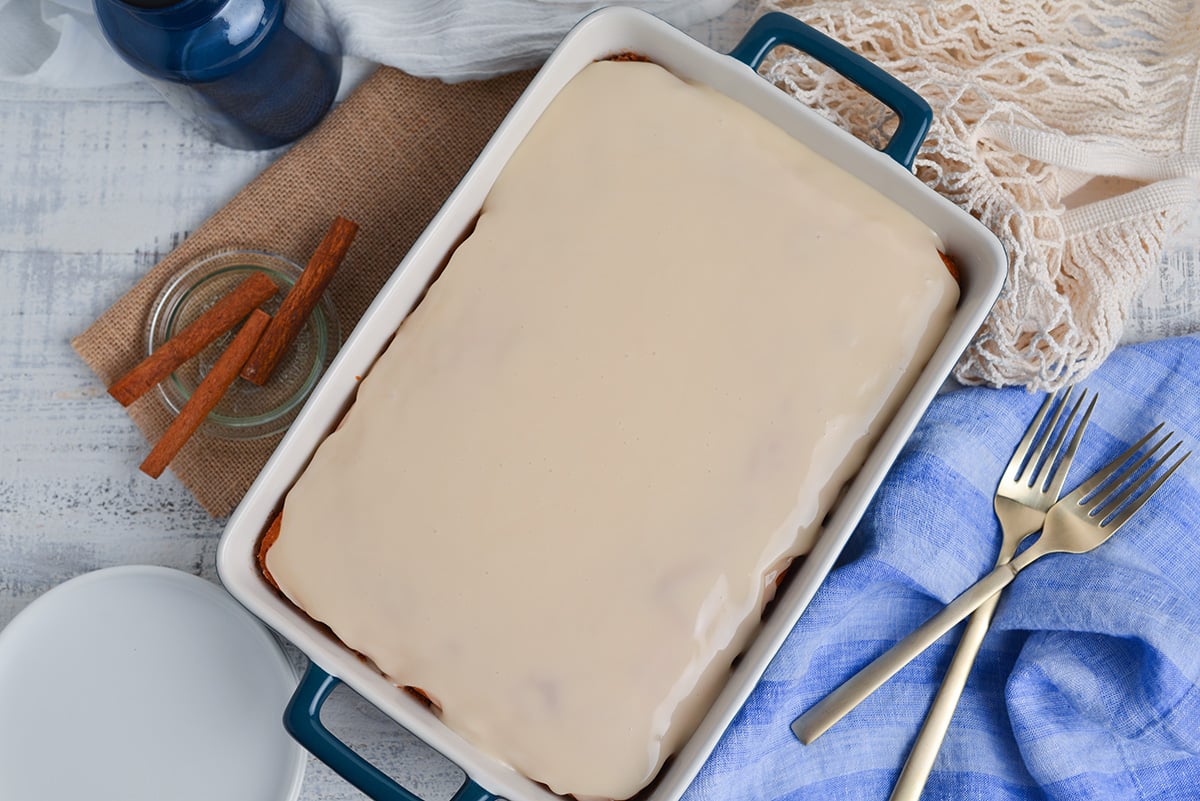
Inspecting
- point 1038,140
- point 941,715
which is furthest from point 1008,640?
point 1038,140

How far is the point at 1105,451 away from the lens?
0.99m

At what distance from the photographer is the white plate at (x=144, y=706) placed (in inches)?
40.2

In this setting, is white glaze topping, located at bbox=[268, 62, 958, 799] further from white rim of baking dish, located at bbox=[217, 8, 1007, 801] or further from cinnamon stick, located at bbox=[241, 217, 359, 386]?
cinnamon stick, located at bbox=[241, 217, 359, 386]

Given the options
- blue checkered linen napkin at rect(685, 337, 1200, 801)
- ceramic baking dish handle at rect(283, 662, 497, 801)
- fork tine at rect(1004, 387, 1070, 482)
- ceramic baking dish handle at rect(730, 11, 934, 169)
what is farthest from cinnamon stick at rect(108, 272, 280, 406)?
fork tine at rect(1004, 387, 1070, 482)

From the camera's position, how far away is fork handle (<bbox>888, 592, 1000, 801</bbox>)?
97 cm

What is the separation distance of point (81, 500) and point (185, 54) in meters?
0.47

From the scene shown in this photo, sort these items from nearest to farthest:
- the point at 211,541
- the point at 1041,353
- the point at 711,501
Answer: the point at 711,501, the point at 1041,353, the point at 211,541

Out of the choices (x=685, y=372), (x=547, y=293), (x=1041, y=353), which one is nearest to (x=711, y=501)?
(x=685, y=372)

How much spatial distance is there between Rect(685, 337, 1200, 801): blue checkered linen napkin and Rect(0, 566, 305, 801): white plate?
446mm

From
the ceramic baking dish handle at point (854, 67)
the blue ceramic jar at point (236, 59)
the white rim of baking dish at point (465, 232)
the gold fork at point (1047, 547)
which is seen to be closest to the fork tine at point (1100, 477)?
the gold fork at point (1047, 547)

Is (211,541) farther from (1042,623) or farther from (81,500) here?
(1042,623)

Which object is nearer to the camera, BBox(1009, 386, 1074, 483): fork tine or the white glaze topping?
the white glaze topping

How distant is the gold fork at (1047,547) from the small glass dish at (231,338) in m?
0.59

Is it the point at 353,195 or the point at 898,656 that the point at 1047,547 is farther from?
the point at 353,195
